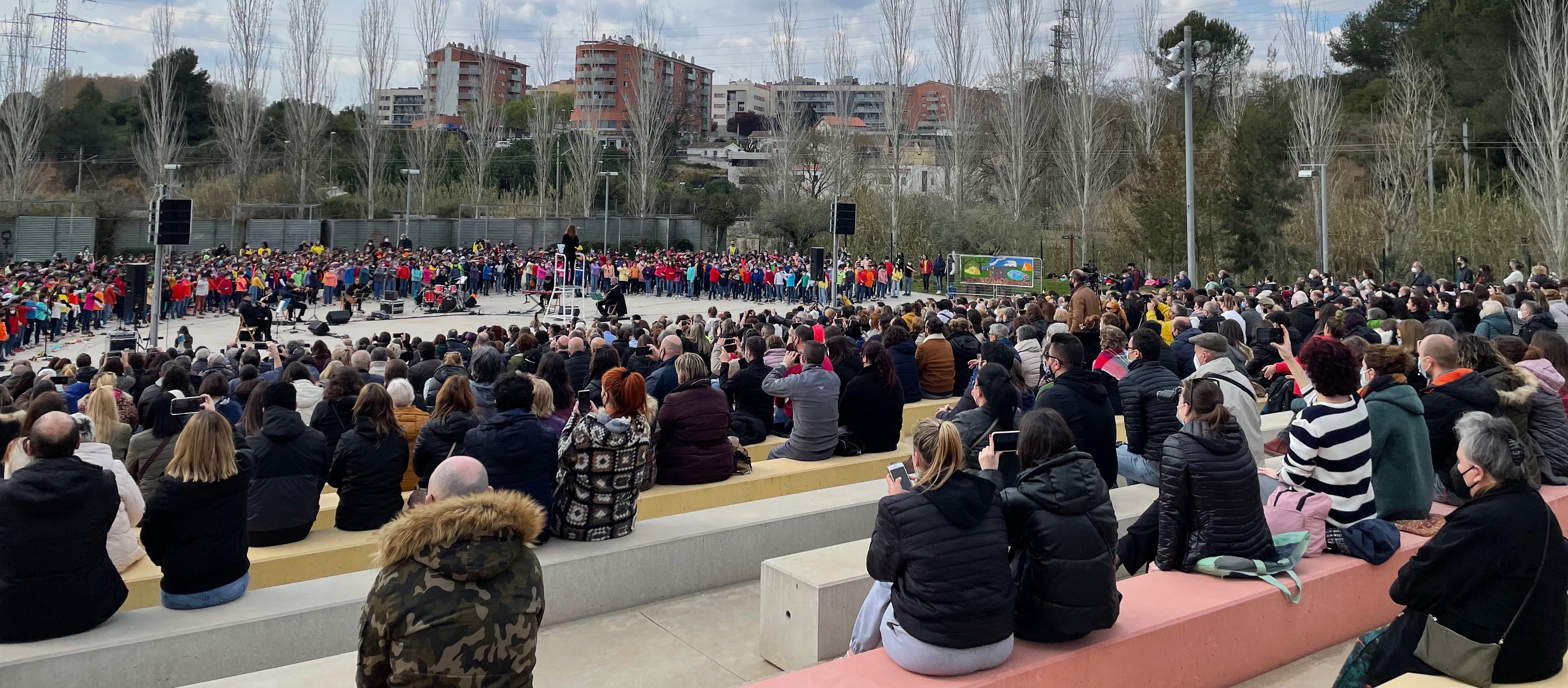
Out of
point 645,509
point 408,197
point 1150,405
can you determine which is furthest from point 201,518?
point 408,197

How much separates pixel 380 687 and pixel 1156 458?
5354 mm

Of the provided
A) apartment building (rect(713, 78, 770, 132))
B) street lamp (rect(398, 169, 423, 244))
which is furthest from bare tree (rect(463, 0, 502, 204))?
apartment building (rect(713, 78, 770, 132))

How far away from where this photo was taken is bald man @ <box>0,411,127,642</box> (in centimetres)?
413

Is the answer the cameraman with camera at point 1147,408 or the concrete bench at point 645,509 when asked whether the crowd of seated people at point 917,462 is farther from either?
the concrete bench at point 645,509

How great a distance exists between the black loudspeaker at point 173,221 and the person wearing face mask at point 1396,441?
17849 millimetres

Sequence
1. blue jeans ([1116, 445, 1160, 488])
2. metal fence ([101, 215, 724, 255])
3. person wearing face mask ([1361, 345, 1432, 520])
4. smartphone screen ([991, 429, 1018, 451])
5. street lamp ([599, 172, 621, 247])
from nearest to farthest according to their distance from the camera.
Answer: smartphone screen ([991, 429, 1018, 451]) → person wearing face mask ([1361, 345, 1432, 520]) → blue jeans ([1116, 445, 1160, 488]) → metal fence ([101, 215, 724, 255]) → street lamp ([599, 172, 621, 247])

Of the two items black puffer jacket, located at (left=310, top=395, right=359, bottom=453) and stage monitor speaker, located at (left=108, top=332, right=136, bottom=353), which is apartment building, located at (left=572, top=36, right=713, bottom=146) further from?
black puffer jacket, located at (left=310, top=395, right=359, bottom=453)

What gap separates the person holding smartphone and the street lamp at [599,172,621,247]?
1754 inches

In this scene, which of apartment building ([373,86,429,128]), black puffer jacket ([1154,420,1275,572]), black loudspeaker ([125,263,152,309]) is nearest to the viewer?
black puffer jacket ([1154,420,1275,572])

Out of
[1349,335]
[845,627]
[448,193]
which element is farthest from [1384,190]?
[448,193]

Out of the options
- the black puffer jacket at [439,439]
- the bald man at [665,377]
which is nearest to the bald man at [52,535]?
the black puffer jacket at [439,439]

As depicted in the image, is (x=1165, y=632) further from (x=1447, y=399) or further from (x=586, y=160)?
(x=586, y=160)

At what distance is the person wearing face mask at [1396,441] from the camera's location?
526 centimetres

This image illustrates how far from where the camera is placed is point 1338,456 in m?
4.89
